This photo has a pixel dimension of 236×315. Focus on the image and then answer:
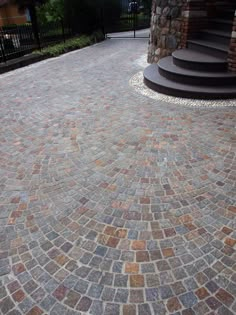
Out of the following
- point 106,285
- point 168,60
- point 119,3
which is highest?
point 119,3

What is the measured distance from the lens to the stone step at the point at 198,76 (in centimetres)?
530

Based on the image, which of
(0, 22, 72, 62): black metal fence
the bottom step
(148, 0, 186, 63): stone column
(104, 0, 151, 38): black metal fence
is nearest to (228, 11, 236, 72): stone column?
the bottom step

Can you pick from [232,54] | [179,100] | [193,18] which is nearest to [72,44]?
[193,18]

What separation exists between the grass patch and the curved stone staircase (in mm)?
5052

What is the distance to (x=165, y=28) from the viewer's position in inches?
282

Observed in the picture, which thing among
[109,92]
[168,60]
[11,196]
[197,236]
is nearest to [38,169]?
[11,196]

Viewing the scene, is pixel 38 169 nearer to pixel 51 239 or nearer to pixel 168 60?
pixel 51 239

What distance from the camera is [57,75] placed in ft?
25.0

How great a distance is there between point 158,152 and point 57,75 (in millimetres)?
5187

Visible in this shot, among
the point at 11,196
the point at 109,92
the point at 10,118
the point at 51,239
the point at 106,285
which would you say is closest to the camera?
the point at 106,285

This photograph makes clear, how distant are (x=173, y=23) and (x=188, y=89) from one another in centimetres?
265

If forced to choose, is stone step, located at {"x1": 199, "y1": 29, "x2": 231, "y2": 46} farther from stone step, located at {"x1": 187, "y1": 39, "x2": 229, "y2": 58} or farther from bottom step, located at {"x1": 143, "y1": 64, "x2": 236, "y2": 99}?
bottom step, located at {"x1": 143, "y1": 64, "x2": 236, "y2": 99}

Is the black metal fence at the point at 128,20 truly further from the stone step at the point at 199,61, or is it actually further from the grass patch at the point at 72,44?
the stone step at the point at 199,61

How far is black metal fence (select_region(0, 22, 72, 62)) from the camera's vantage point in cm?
873
